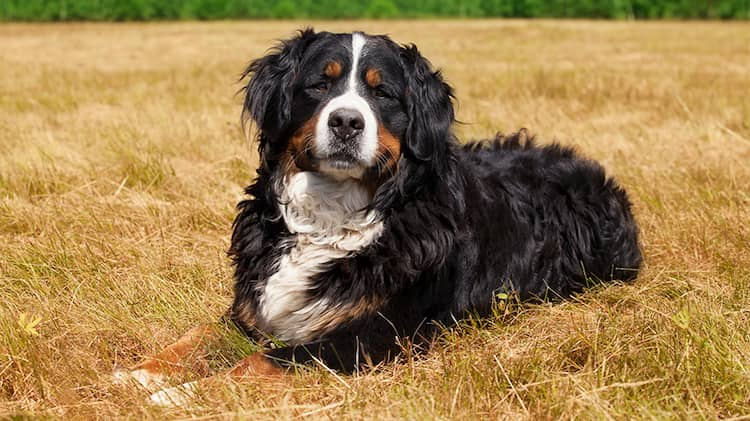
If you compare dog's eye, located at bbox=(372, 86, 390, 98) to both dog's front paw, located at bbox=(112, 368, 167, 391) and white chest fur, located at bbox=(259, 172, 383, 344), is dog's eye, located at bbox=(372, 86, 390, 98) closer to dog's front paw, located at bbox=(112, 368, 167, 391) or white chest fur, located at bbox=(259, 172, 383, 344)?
white chest fur, located at bbox=(259, 172, 383, 344)

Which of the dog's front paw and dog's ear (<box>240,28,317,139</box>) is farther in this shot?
dog's ear (<box>240,28,317,139</box>)

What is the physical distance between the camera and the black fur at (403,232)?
3727mm

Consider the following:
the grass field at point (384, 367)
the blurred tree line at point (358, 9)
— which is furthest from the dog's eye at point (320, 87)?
the blurred tree line at point (358, 9)

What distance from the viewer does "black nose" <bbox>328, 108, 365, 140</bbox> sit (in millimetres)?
3594

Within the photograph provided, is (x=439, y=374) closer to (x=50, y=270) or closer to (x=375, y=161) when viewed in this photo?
(x=375, y=161)

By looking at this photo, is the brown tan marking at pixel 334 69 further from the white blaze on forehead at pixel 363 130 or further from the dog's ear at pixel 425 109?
the dog's ear at pixel 425 109

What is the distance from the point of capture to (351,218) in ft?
12.7

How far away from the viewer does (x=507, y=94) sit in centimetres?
1093

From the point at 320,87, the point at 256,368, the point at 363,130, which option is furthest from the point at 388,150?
the point at 256,368

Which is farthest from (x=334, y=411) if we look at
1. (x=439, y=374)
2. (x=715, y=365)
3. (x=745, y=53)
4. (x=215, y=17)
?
(x=215, y=17)

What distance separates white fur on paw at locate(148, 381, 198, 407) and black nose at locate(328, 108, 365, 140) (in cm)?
114

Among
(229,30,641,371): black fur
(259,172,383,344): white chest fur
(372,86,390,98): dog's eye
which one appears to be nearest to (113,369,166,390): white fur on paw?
(229,30,641,371): black fur

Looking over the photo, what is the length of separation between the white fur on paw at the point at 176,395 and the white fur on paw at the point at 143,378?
139mm

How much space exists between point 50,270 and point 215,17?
3806 centimetres
